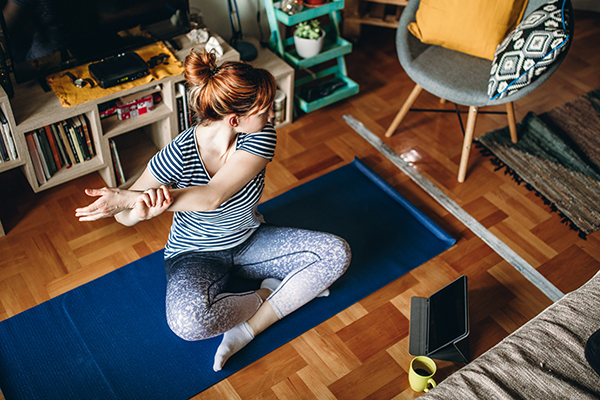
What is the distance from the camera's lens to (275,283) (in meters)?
1.79

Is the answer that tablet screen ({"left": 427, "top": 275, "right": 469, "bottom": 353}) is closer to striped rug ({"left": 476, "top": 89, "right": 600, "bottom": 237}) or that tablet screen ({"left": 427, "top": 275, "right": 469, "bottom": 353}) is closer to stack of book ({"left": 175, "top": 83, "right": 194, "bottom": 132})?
striped rug ({"left": 476, "top": 89, "right": 600, "bottom": 237})

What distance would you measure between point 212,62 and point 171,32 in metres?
0.94

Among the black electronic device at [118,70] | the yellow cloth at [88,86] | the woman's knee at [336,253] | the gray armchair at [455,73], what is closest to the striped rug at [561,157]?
the gray armchair at [455,73]

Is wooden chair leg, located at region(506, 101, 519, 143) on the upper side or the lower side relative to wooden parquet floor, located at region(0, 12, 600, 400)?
upper

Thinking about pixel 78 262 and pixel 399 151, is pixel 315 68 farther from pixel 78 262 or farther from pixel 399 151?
pixel 78 262

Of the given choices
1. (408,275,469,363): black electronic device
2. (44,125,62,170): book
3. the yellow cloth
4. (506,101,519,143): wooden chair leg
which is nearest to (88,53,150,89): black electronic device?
the yellow cloth

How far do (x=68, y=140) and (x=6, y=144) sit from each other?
22cm

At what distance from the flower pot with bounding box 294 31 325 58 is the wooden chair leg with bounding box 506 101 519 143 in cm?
93

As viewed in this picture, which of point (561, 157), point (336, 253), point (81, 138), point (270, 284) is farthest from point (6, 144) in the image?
point (561, 157)

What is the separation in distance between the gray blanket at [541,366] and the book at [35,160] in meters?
1.60

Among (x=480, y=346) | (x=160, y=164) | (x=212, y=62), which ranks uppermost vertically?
(x=212, y=62)

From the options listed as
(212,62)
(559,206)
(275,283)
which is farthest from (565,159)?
(212,62)

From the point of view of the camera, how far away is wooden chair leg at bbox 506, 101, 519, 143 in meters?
2.37

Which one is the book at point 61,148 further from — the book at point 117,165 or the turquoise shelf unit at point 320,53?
the turquoise shelf unit at point 320,53
